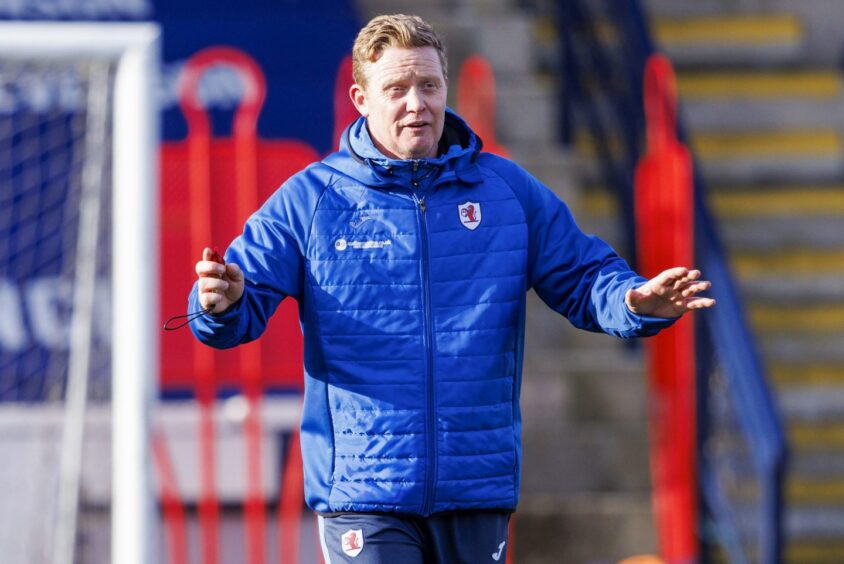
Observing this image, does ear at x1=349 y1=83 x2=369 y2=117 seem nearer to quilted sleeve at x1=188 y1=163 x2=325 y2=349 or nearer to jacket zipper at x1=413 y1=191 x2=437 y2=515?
quilted sleeve at x1=188 y1=163 x2=325 y2=349

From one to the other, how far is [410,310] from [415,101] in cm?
45

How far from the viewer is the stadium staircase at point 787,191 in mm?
7449

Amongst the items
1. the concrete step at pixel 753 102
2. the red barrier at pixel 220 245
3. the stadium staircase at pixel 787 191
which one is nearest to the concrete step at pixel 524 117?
the stadium staircase at pixel 787 191

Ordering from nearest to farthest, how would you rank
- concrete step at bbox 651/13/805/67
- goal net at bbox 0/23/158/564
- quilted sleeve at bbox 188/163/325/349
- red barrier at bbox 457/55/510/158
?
quilted sleeve at bbox 188/163/325/349 → goal net at bbox 0/23/158/564 → red barrier at bbox 457/55/510/158 → concrete step at bbox 651/13/805/67

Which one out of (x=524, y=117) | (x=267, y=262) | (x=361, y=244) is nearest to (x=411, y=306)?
(x=361, y=244)

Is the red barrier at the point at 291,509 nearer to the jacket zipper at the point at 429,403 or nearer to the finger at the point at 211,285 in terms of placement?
the jacket zipper at the point at 429,403

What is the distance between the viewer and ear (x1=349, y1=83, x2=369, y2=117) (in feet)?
12.3

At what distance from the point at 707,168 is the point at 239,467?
2.95 meters

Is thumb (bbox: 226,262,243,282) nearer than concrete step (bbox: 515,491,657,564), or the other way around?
thumb (bbox: 226,262,243,282)

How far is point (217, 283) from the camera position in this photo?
3.33 meters

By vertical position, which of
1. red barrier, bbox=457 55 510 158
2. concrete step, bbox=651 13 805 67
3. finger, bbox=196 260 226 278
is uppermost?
concrete step, bbox=651 13 805 67

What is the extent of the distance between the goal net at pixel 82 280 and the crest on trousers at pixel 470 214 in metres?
1.79

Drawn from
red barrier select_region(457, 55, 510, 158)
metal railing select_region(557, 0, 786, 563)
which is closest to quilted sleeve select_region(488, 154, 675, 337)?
metal railing select_region(557, 0, 786, 563)

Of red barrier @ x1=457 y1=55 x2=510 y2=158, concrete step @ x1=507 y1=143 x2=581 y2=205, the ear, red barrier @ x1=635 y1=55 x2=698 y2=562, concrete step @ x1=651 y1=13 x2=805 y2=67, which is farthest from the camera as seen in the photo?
concrete step @ x1=651 y1=13 x2=805 y2=67
